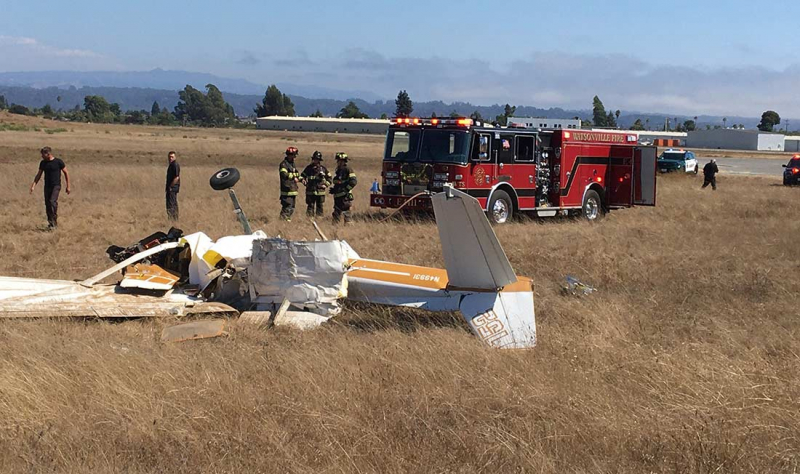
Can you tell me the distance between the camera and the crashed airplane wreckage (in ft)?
22.2

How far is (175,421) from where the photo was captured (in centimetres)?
503

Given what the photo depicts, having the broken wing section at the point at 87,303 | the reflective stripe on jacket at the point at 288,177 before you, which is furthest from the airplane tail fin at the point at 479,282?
the reflective stripe on jacket at the point at 288,177

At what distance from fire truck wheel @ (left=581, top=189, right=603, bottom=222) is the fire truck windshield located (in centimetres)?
420

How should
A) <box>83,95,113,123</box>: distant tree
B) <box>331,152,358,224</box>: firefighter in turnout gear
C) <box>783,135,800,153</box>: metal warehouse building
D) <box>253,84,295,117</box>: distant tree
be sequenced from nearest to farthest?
<box>331,152,358,224</box>: firefighter in turnout gear < <box>783,135,800,153</box>: metal warehouse building < <box>83,95,113,123</box>: distant tree < <box>253,84,295,117</box>: distant tree

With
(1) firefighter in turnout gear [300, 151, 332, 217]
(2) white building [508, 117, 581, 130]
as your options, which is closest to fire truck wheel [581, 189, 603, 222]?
(2) white building [508, 117, 581, 130]

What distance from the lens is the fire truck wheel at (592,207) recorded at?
18.3 meters

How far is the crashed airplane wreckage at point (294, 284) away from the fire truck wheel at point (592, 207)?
36.4 feet

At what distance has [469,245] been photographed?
6.82m

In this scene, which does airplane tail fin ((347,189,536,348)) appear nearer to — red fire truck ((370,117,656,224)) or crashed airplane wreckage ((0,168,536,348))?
crashed airplane wreckage ((0,168,536,348))

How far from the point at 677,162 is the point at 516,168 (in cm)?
2721

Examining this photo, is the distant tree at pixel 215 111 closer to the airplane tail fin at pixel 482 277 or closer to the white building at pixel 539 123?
the white building at pixel 539 123

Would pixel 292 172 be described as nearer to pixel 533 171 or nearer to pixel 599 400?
pixel 533 171

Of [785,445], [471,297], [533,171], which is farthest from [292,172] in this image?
[785,445]

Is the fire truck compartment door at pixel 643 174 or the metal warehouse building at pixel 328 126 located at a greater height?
the metal warehouse building at pixel 328 126
